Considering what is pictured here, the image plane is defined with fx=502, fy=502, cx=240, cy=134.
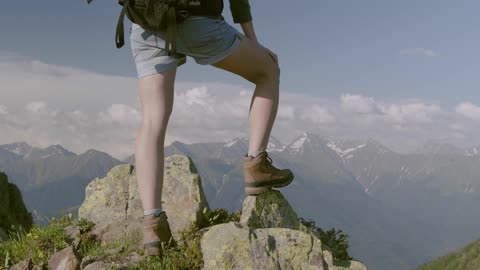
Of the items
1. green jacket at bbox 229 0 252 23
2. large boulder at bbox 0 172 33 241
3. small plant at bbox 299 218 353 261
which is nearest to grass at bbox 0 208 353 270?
small plant at bbox 299 218 353 261

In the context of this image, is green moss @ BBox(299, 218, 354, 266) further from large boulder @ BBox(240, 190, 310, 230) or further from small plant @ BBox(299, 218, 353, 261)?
large boulder @ BBox(240, 190, 310, 230)

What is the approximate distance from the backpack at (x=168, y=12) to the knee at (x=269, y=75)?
1005 millimetres

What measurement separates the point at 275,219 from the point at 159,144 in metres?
2.31

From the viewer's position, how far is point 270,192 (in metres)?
7.69

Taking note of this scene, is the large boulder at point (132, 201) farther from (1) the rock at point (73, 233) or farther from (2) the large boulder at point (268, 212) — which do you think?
(2) the large boulder at point (268, 212)

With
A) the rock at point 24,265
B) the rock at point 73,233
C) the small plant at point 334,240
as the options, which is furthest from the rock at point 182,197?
the rock at point 24,265

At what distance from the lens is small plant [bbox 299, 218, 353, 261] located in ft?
26.2

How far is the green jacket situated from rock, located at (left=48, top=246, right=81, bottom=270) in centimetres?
381

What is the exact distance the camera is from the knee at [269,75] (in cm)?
665

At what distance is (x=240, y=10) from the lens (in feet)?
22.4

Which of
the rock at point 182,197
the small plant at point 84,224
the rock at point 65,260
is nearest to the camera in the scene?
the rock at point 65,260

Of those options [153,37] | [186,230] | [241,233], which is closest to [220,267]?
[241,233]

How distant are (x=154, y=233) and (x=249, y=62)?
2530 millimetres

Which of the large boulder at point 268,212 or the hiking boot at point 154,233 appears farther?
the large boulder at point 268,212
